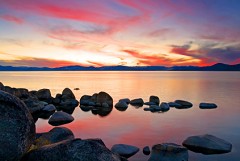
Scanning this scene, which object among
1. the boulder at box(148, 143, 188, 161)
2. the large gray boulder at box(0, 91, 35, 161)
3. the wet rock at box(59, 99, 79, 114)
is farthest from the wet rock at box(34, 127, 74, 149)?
the wet rock at box(59, 99, 79, 114)

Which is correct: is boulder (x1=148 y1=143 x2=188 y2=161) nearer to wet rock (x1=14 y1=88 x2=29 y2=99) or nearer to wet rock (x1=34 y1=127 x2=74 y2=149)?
wet rock (x1=34 y1=127 x2=74 y2=149)

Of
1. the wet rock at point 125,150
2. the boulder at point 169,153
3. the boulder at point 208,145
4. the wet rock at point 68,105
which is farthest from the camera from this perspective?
the wet rock at point 68,105

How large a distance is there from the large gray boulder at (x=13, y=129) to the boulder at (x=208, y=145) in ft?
41.8

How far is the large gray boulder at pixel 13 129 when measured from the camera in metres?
8.35

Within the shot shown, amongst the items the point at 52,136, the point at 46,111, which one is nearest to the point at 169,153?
the point at 52,136

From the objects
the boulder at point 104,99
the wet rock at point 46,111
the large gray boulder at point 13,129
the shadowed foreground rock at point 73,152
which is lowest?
the wet rock at point 46,111

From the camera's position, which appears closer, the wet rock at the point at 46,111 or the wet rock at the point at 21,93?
the wet rock at the point at 46,111

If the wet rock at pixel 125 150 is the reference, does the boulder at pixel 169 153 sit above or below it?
above

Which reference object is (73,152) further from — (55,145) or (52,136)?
(52,136)

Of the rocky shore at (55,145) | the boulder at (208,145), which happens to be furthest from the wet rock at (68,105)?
the boulder at (208,145)

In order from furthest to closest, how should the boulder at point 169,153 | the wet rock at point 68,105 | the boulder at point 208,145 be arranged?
the wet rock at point 68,105 → the boulder at point 208,145 → the boulder at point 169,153

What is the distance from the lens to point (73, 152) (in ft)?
28.0

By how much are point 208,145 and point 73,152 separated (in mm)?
12417

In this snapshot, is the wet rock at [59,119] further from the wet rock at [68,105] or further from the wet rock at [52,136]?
the wet rock at [52,136]
